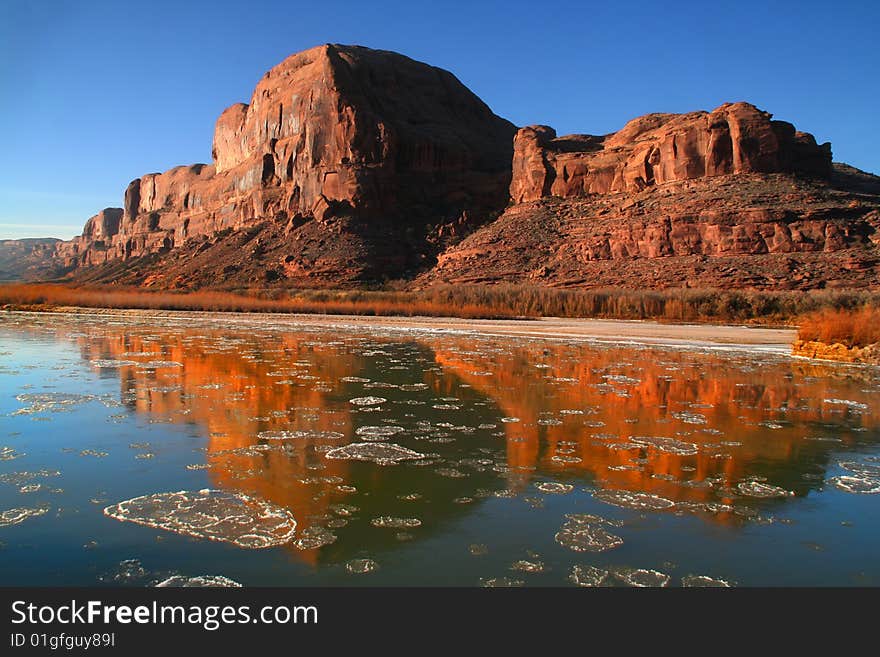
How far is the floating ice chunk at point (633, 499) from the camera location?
540 centimetres

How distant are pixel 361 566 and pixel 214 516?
1.52 m

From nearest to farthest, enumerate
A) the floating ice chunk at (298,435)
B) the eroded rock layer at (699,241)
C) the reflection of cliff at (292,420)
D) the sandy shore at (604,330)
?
the reflection of cliff at (292,420) < the floating ice chunk at (298,435) < the sandy shore at (604,330) < the eroded rock layer at (699,241)

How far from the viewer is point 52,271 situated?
14975 centimetres

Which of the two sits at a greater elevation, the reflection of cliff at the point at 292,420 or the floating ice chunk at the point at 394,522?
the reflection of cliff at the point at 292,420

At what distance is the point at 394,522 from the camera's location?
489 centimetres

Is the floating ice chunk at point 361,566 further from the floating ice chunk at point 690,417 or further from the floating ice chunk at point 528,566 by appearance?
the floating ice chunk at point 690,417

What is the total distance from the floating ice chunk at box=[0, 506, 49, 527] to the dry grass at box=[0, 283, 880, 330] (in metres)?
29.5

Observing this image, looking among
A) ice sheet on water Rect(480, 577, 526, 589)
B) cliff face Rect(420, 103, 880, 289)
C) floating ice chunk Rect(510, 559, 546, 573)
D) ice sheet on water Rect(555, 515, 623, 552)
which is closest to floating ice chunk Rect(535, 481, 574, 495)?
ice sheet on water Rect(555, 515, 623, 552)

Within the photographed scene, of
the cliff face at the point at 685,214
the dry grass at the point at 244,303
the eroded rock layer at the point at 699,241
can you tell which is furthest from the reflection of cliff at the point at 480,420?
the cliff face at the point at 685,214

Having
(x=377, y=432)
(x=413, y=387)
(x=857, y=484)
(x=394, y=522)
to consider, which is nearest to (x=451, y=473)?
(x=394, y=522)

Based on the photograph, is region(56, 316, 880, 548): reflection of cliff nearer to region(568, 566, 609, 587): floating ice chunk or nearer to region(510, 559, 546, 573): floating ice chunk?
region(510, 559, 546, 573): floating ice chunk

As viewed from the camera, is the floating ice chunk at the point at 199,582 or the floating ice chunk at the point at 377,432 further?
the floating ice chunk at the point at 377,432

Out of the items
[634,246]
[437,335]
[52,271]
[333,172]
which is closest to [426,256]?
[333,172]

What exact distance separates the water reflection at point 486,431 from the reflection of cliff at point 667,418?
0.04 meters
